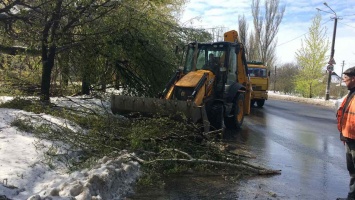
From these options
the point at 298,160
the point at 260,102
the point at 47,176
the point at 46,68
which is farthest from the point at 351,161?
the point at 260,102

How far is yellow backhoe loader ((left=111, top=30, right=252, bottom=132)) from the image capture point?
8414 millimetres

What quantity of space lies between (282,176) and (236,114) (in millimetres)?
5088

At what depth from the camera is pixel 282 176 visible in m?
6.46

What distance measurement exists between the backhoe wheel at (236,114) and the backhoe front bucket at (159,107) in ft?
10.1

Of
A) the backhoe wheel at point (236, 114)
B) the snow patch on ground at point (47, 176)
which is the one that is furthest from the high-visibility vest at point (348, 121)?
the backhoe wheel at point (236, 114)

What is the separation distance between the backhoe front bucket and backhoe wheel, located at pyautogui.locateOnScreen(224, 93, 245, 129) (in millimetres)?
3073

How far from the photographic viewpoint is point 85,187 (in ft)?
14.7

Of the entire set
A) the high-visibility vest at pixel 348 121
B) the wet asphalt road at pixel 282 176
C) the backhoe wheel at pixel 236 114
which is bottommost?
the wet asphalt road at pixel 282 176

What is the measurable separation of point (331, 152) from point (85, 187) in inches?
260

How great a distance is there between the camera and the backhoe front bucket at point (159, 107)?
8.15 meters

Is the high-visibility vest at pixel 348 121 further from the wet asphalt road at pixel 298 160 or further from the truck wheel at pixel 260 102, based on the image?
the truck wheel at pixel 260 102

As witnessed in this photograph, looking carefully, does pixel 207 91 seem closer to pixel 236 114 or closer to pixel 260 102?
pixel 236 114

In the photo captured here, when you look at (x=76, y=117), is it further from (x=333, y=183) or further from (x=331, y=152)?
(x=331, y=152)

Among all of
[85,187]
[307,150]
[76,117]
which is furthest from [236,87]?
[85,187]
